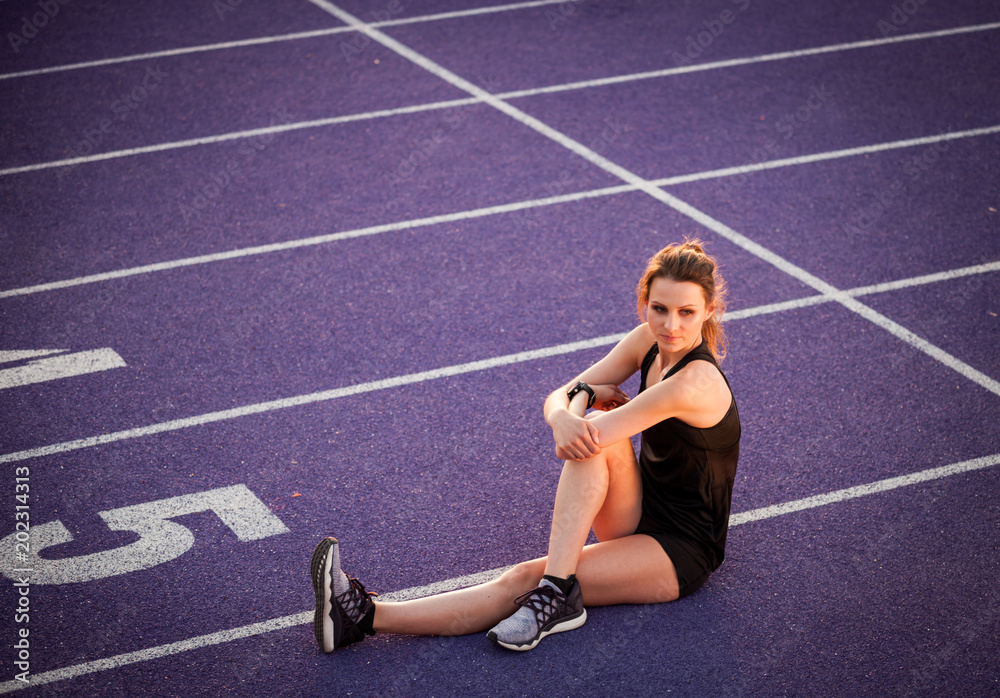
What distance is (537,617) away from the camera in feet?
11.8

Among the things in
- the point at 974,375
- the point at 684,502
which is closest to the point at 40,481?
the point at 684,502

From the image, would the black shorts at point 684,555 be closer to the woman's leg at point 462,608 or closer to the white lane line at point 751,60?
the woman's leg at point 462,608

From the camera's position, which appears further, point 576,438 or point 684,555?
point 684,555

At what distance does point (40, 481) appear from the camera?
179 inches

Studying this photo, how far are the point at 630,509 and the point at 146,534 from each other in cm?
219

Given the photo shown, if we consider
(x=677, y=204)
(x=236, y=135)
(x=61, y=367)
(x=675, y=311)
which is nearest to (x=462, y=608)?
(x=675, y=311)

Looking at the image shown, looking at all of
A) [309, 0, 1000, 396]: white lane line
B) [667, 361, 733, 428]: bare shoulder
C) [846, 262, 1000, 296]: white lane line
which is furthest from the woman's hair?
[846, 262, 1000, 296]: white lane line

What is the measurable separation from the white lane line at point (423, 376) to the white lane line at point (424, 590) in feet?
4.84

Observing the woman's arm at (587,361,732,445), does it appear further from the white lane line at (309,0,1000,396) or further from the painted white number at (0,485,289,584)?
the white lane line at (309,0,1000,396)

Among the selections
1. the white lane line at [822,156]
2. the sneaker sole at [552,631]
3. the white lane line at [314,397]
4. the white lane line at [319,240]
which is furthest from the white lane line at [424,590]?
the white lane line at [822,156]

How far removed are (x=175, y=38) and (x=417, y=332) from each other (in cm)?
631

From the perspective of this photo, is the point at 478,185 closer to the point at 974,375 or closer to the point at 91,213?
the point at 91,213

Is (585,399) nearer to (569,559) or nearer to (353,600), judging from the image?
(569,559)

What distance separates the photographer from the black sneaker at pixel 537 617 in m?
3.60
